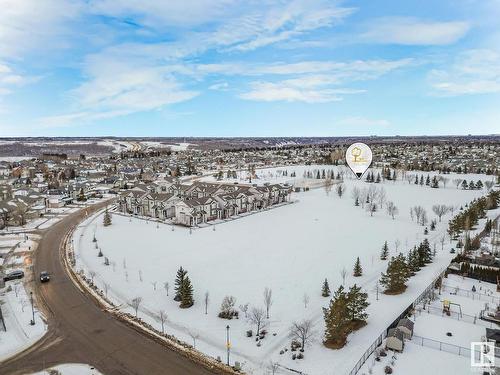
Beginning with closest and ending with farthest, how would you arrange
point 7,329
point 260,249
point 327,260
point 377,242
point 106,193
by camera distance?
point 7,329, point 327,260, point 260,249, point 377,242, point 106,193

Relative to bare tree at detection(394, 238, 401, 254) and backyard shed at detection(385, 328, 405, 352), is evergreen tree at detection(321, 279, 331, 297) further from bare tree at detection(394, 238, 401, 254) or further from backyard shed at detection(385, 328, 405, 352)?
bare tree at detection(394, 238, 401, 254)

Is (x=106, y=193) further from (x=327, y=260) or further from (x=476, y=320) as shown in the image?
(x=476, y=320)

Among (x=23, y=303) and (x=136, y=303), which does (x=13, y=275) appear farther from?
(x=136, y=303)

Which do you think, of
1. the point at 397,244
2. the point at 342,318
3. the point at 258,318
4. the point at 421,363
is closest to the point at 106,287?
the point at 258,318

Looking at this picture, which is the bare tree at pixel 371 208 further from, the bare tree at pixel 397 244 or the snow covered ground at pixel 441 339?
the snow covered ground at pixel 441 339

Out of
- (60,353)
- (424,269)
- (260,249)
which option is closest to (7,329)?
(60,353)
